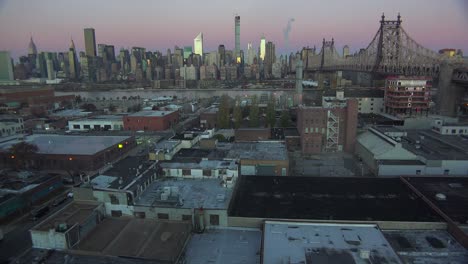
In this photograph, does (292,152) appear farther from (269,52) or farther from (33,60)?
(33,60)

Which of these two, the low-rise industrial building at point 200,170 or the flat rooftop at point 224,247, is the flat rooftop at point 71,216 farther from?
the flat rooftop at point 224,247

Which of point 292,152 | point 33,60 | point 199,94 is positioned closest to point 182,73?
point 199,94

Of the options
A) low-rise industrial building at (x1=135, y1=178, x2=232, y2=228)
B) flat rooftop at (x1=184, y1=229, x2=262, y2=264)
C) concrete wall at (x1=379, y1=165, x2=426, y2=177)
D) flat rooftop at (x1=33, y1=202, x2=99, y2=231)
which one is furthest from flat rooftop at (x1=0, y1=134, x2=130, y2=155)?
concrete wall at (x1=379, y1=165, x2=426, y2=177)

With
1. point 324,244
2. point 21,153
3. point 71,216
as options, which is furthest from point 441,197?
point 21,153

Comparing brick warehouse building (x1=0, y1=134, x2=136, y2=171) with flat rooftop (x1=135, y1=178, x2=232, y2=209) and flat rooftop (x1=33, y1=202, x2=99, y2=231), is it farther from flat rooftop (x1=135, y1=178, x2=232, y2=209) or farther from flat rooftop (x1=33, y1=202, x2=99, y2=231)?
flat rooftop (x1=33, y1=202, x2=99, y2=231)


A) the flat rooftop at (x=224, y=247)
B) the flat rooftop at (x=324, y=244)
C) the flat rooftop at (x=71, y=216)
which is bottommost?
the flat rooftop at (x=224, y=247)

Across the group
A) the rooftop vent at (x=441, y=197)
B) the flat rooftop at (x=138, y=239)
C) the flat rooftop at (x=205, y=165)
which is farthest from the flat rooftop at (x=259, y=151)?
the rooftop vent at (x=441, y=197)
